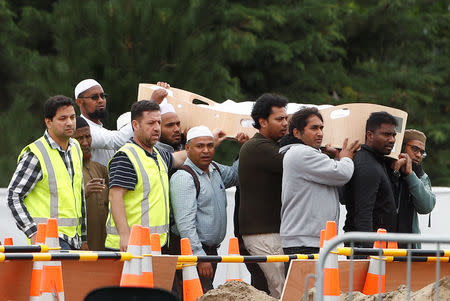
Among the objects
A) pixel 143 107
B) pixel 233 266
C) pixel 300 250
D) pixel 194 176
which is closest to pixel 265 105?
pixel 194 176

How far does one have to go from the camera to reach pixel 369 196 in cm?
919

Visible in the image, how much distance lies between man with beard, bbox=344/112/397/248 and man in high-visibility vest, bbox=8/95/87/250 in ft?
7.23

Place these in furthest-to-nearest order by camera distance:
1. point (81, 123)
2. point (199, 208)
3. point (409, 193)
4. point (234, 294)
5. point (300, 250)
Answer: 1. point (409, 193)
2. point (81, 123)
3. point (199, 208)
4. point (300, 250)
5. point (234, 294)

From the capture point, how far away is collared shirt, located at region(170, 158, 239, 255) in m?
8.98

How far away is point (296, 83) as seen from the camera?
2375cm

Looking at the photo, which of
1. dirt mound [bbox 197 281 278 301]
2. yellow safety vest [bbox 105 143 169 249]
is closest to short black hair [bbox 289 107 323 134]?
yellow safety vest [bbox 105 143 169 249]

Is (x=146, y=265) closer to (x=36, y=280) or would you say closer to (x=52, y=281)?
(x=52, y=281)

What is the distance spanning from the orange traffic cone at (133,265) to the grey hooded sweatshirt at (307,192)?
5.38 ft

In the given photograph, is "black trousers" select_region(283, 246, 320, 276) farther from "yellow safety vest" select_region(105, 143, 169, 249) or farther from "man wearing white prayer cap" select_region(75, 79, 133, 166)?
"man wearing white prayer cap" select_region(75, 79, 133, 166)

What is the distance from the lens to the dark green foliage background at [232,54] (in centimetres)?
1748

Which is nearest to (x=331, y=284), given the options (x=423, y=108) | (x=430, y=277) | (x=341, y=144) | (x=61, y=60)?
(x=430, y=277)

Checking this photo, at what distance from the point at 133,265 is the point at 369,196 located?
236 cm

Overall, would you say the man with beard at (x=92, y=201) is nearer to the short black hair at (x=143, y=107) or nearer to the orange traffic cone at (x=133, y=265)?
the short black hair at (x=143, y=107)

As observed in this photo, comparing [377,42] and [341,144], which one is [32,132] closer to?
[341,144]
